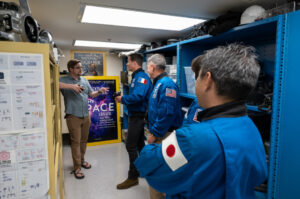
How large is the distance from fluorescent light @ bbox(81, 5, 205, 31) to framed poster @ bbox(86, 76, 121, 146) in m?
2.11

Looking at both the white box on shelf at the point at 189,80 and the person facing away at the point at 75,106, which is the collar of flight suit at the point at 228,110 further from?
the person facing away at the point at 75,106

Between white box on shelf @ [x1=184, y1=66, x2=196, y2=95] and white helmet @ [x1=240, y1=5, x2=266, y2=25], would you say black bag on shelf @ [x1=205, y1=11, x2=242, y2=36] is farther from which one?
white box on shelf @ [x1=184, y1=66, x2=196, y2=95]

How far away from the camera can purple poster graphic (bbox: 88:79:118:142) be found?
4020 millimetres

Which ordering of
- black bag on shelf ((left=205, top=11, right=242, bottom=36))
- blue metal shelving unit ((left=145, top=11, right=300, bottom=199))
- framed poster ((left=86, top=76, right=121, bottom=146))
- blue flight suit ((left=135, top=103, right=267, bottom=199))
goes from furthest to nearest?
framed poster ((left=86, top=76, right=121, bottom=146)) → black bag on shelf ((left=205, top=11, right=242, bottom=36)) → blue metal shelving unit ((left=145, top=11, right=300, bottom=199)) → blue flight suit ((left=135, top=103, right=267, bottom=199))

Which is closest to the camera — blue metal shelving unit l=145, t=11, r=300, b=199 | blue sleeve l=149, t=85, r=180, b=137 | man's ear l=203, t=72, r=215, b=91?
man's ear l=203, t=72, r=215, b=91

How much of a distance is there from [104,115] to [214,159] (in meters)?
3.62

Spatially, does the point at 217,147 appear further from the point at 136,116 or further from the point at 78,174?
the point at 78,174

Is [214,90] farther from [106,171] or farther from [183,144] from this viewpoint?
[106,171]

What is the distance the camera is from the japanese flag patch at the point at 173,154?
0.73 m

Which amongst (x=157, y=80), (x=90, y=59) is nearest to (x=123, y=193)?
(x=157, y=80)

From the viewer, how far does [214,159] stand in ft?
2.29

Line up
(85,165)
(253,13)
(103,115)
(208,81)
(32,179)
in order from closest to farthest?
(208,81) → (32,179) → (253,13) → (85,165) → (103,115)

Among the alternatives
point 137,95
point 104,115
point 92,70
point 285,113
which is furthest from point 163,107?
point 92,70

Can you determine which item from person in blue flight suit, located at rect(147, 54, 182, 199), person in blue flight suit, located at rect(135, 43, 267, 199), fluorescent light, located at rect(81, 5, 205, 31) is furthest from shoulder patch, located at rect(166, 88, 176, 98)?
person in blue flight suit, located at rect(135, 43, 267, 199)
